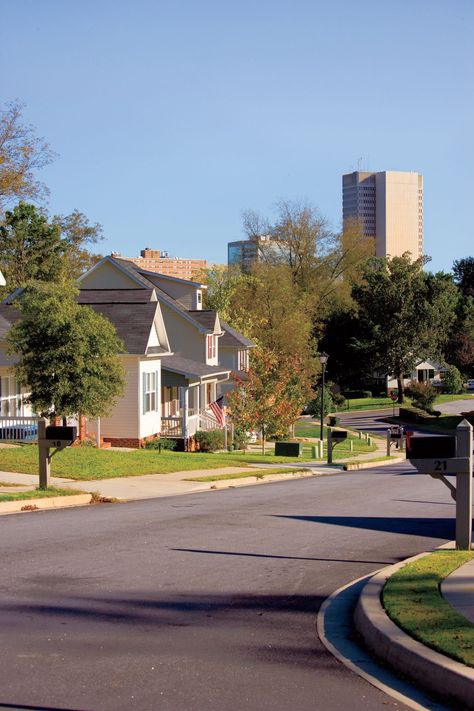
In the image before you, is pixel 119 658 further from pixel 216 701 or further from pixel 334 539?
pixel 334 539

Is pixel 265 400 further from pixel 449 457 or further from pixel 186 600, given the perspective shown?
pixel 186 600

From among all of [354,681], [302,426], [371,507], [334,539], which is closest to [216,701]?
[354,681]

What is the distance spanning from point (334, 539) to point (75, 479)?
1001cm

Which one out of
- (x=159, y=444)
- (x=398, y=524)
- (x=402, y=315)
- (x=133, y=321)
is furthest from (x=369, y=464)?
(x=402, y=315)

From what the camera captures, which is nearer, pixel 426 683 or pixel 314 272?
pixel 426 683

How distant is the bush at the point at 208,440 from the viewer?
39312mm

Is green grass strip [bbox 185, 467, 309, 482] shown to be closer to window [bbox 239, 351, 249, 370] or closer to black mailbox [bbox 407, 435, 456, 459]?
black mailbox [bbox 407, 435, 456, 459]

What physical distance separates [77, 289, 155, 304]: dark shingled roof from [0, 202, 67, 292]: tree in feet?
70.1

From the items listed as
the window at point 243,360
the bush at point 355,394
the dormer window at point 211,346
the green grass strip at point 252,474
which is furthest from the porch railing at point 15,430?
the bush at point 355,394

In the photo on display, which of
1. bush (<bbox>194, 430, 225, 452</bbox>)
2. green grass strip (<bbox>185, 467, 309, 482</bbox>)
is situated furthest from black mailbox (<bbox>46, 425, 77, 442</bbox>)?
bush (<bbox>194, 430, 225, 452</bbox>)

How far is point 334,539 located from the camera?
1302 cm

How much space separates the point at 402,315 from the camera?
290 feet

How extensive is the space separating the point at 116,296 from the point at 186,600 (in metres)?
31.0

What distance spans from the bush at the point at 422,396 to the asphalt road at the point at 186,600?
63.8 metres
